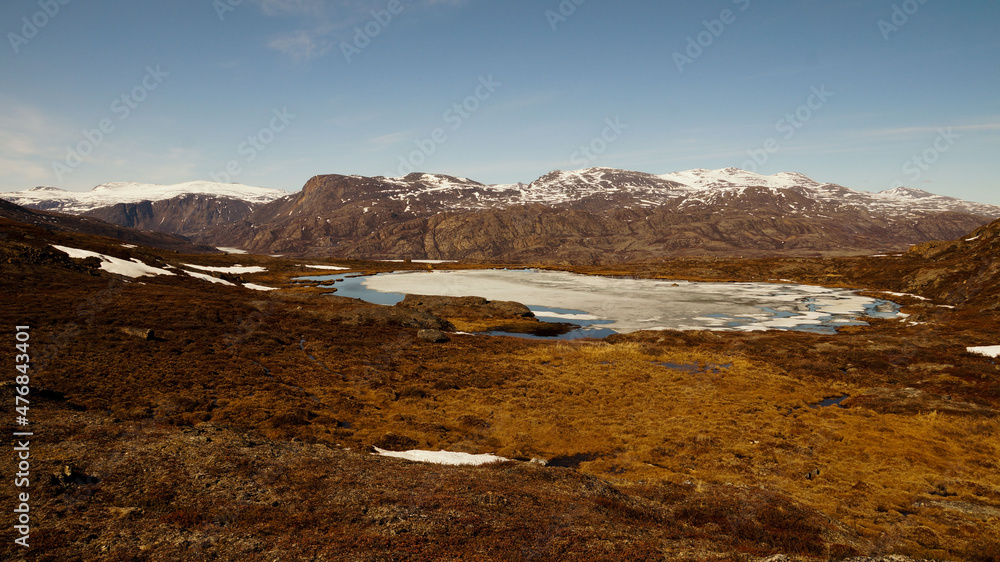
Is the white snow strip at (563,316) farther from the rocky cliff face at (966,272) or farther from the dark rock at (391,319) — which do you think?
the rocky cliff face at (966,272)

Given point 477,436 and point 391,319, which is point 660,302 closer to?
point 391,319

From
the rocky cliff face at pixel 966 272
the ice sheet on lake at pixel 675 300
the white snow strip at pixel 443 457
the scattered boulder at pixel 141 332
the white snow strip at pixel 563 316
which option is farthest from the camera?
the white snow strip at pixel 563 316

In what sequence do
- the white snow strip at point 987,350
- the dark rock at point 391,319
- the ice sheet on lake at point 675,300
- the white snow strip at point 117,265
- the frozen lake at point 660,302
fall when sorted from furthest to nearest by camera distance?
the ice sheet on lake at point 675,300
the frozen lake at point 660,302
the white snow strip at point 117,265
the dark rock at point 391,319
the white snow strip at point 987,350

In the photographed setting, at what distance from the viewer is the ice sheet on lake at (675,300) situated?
247 ft

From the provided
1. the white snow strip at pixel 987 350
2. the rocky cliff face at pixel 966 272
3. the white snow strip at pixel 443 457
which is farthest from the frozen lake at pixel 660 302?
the white snow strip at pixel 443 457

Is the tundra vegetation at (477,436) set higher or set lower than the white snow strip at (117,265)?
lower

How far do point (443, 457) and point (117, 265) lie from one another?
258 feet

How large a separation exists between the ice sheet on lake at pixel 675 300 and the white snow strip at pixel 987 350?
22.0m

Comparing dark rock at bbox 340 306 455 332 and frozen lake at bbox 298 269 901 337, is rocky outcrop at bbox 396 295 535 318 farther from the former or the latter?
dark rock at bbox 340 306 455 332

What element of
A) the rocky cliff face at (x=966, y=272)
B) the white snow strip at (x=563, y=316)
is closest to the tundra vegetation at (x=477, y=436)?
the white snow strip at (x=563, y=316)

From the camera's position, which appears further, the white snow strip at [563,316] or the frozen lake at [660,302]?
the white snow strip at [563,316]

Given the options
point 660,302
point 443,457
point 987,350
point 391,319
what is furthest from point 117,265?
→ point 987,350

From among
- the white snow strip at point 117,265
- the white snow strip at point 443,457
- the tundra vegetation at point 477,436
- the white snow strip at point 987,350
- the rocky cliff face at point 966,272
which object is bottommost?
the white snow strip at point 443,457

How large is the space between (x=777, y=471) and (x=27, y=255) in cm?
8495
